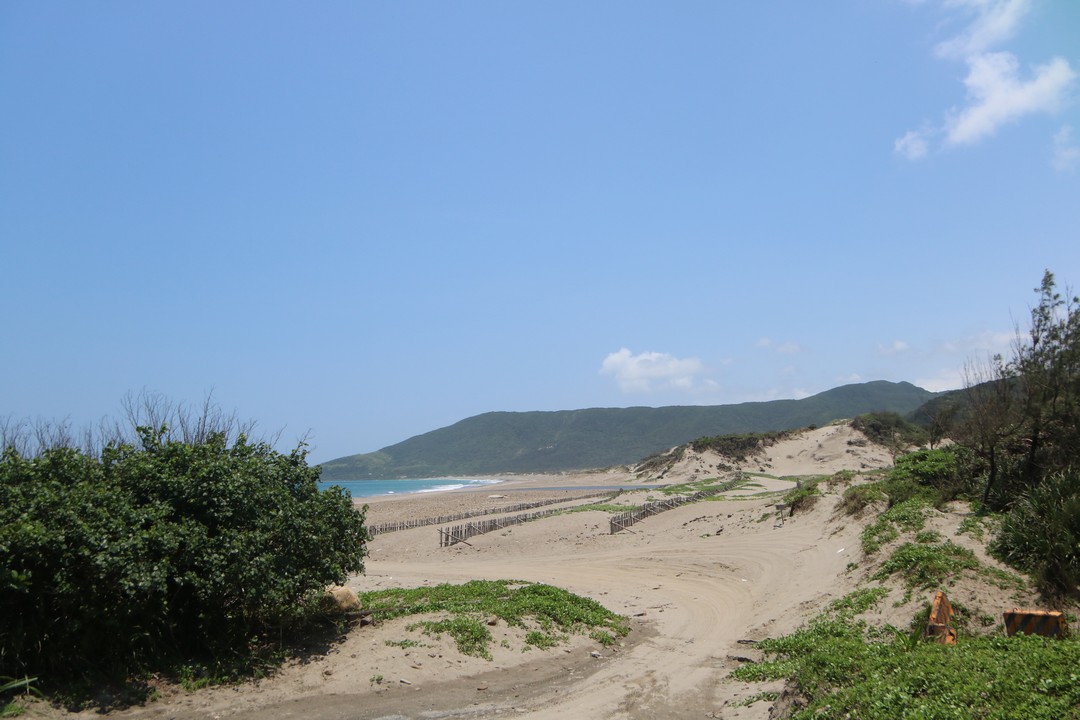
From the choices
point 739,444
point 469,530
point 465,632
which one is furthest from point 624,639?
point 739,444

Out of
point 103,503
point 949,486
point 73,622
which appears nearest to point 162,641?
point 73,622

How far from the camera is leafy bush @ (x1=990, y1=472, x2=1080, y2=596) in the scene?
36.0 feet

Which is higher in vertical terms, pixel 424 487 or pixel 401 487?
pixel 401 487

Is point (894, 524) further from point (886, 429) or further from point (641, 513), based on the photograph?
point (886, 429)

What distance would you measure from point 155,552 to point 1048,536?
1421 cm

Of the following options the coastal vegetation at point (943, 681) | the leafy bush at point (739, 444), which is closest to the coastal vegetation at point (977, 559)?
the coastal vegetation at point (943, 681)

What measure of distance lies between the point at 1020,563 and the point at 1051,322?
9041 millimetres

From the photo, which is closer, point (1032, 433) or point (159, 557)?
point (159, 557)

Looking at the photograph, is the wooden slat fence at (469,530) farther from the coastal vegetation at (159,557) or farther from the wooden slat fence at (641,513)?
the coastal vegetation at (159,557)

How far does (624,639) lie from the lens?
12242mm

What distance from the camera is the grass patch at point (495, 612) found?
10.9 m

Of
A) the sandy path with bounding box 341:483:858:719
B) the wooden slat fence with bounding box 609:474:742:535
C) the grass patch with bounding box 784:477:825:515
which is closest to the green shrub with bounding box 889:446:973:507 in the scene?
the grass patch with bounding box 784:477:825:515

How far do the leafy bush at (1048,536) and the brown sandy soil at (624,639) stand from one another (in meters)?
0.88

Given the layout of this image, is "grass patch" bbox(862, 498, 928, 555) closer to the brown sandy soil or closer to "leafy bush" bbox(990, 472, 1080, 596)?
the brown sandy soil
